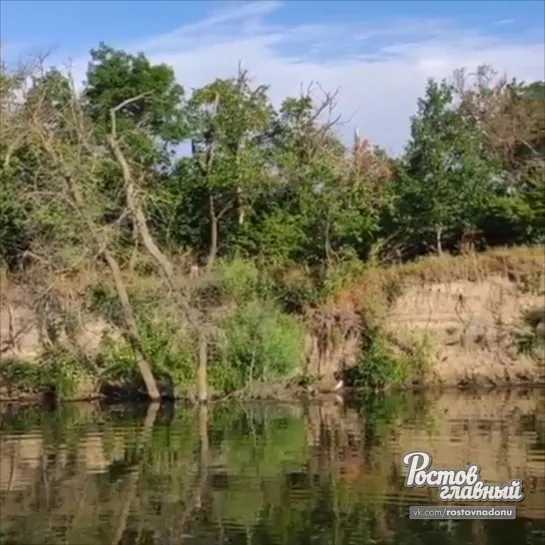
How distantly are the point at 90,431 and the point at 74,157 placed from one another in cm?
812

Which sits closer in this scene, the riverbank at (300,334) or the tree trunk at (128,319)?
the tree trunk at (128,319)

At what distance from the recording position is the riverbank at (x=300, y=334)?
29.3 metres

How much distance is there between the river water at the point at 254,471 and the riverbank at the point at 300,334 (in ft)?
7.03

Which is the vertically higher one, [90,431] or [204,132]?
[204,132]

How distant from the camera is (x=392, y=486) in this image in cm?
1586

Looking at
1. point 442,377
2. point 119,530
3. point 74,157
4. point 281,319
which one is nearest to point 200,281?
point 281,319

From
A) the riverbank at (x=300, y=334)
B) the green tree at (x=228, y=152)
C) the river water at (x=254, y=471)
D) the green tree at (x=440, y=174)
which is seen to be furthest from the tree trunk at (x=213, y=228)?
the river water at (x=254, y=471)

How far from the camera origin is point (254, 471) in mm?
17625

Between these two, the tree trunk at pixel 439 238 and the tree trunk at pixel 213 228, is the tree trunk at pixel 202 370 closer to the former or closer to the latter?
the tree trunk at pixel 213 228

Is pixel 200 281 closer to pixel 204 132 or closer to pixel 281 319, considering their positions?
pixel 281 319

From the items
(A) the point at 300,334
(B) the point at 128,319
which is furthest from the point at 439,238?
(B) the point at 128,319

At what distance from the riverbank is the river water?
2.14m

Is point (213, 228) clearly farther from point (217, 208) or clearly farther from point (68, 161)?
point (68, 161)

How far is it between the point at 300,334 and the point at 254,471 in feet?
45.8
